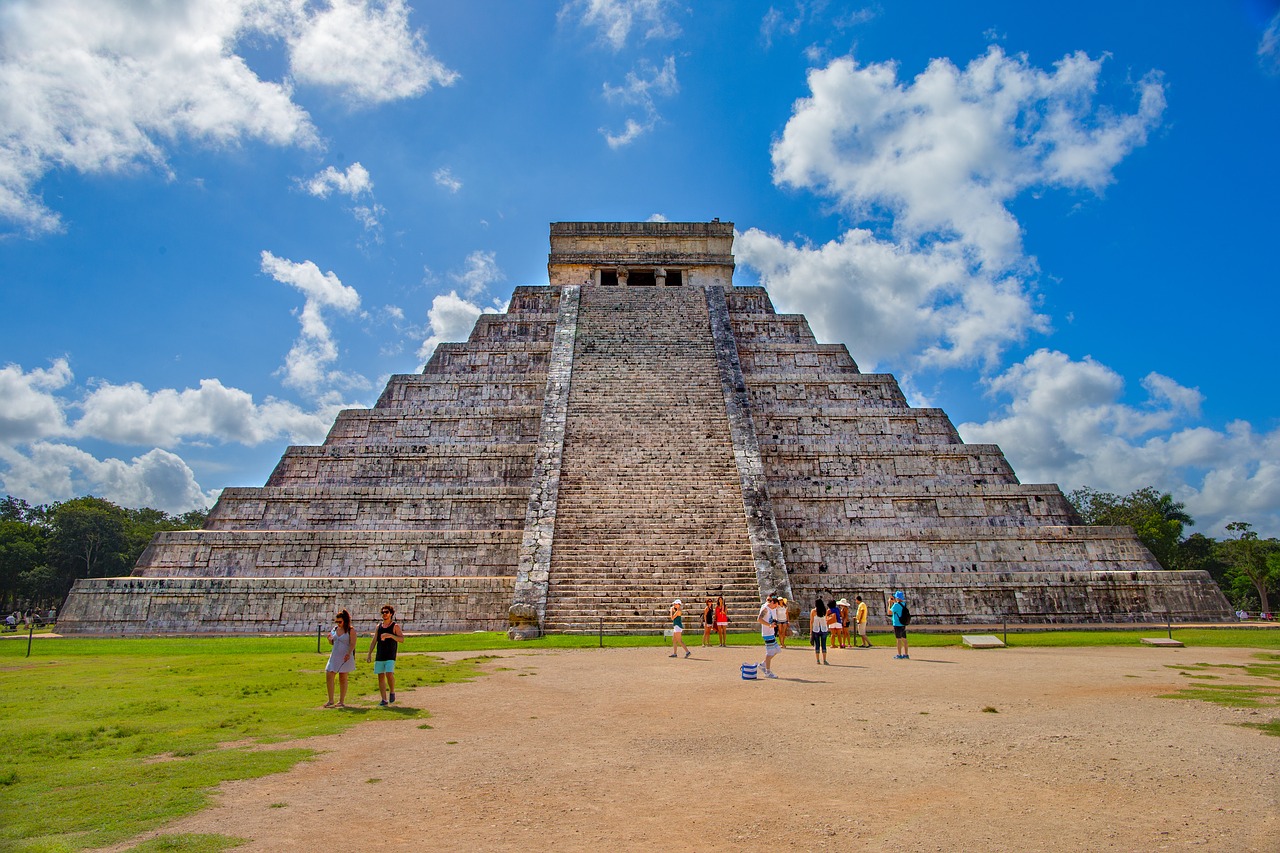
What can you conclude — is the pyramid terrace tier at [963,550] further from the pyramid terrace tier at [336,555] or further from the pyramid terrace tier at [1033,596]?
the pyramid terrace tier at [336,555]

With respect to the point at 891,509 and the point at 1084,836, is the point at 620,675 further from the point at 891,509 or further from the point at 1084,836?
the point at 891,509

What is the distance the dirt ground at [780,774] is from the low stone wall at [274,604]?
6.98 metres

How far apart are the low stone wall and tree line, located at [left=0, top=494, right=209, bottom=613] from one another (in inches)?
1284

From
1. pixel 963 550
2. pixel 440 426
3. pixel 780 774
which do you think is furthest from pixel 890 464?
pixel 780 774

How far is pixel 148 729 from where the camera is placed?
255 inches

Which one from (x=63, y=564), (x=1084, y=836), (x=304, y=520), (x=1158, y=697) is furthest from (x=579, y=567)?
(x=63, y=564)

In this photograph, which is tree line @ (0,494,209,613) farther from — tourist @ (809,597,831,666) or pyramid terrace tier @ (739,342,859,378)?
tourist @ (809,597,831,666)

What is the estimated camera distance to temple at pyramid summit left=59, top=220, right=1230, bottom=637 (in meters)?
15.6

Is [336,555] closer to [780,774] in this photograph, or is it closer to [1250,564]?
[780,774]

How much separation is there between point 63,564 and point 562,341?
38503 mm

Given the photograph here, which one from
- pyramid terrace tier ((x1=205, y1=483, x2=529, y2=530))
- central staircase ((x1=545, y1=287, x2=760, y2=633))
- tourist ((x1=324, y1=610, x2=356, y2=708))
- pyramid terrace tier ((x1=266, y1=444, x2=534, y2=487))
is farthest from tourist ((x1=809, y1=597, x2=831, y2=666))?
pyramid terrace tier ((x1=266, y1=444, x2=534, y2=487))

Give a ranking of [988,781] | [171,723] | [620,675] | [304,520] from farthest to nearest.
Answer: [304,520] → [620,675] → [171,723] → [988,781]

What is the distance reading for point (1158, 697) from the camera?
7.88 meters

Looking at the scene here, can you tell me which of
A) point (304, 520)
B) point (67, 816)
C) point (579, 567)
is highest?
point (304, 520)
